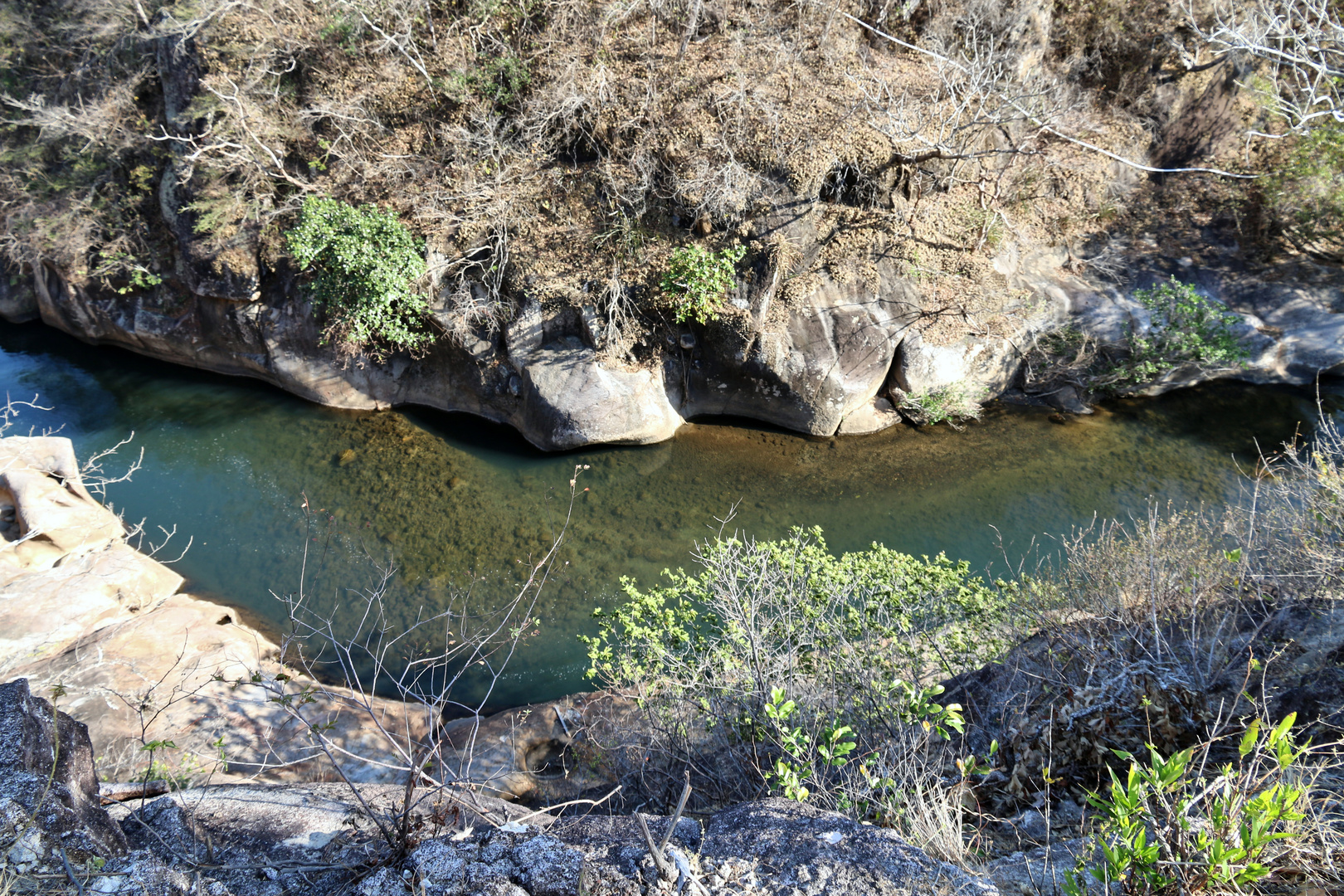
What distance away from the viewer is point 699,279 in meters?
9.21

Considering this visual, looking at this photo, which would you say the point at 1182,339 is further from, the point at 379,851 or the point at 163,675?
the point at 163,675

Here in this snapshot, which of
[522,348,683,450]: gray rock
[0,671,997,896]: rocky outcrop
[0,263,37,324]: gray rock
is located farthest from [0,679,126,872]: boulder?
[0,263,37,324]: gray rock

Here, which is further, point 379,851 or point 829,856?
point 379,851

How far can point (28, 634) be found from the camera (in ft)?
20.5

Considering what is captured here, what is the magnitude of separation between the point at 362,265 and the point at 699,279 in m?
5.00

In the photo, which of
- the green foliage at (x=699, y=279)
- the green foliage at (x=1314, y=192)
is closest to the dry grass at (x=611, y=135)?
the green foliage at (x=699, y=279)

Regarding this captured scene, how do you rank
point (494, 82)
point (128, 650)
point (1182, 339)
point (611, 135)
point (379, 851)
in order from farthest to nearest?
point (494, 82) → point (611, 135) → point (1182, 339) → point (128, 650) → point (379, 851)

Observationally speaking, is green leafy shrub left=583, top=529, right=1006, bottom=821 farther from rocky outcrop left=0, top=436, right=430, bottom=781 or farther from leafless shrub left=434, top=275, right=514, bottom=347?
leafless shrub left=434, top=275, right=514, bottom=347

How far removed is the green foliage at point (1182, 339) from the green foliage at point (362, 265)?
10766mm

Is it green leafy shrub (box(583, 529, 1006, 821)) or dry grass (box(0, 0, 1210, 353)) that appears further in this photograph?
dry grass (box(0, 0, 1210, 353))

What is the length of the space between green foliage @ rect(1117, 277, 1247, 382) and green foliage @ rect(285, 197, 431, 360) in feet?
35.3

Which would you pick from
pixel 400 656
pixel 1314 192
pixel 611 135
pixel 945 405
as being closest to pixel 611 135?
pixel 611 135

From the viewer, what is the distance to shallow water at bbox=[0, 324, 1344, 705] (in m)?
7.91

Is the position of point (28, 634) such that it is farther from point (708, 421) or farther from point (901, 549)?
point (901, 549)
